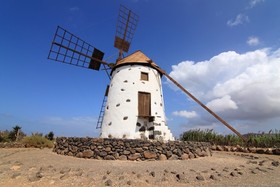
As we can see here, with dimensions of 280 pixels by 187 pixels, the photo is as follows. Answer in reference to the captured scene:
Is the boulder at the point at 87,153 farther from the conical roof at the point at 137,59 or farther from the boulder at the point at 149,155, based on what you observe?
the conical roof at the point at 137,59

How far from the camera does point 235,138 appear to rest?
15312 mm

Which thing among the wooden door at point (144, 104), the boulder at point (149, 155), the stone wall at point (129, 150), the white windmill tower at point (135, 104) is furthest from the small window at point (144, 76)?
the boulder at point (149, 155)

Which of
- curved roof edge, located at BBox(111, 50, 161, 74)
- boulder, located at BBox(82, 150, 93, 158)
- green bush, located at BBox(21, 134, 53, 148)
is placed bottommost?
boulder, located at BBox(82, 150, 93, 158)

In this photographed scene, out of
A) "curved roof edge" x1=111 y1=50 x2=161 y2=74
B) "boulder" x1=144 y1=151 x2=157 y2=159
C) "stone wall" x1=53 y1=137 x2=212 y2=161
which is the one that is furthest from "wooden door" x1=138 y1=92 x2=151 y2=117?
"boulder" x1=144 y1=151 x2=157 y2=159

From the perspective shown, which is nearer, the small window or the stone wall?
the stone wall

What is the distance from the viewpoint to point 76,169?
621 cm

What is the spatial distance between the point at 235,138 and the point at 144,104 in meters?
8.90

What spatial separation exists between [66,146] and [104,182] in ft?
17.3

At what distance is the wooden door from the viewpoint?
10853mm

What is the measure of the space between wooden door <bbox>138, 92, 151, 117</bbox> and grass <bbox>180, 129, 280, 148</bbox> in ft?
25.2

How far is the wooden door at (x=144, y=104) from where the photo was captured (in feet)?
35.6

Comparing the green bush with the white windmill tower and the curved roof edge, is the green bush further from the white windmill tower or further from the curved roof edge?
the curved roof edge

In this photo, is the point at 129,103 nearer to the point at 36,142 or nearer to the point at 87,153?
the point at 87,153

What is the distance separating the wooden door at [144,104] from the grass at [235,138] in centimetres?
768
